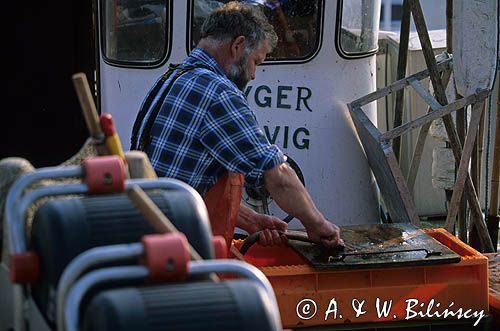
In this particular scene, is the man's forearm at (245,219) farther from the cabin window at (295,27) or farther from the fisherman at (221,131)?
the cabin window at (295,27)

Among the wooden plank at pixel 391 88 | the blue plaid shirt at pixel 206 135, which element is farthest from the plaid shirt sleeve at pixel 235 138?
the wooden plank at pixel 391 88

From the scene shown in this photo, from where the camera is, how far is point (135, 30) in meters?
5.91

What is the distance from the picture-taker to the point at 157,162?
4.09 meters

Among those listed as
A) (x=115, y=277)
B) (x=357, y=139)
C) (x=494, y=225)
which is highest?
Result: (x=115, y=277)

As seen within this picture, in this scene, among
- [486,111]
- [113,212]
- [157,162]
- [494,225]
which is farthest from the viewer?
[486,111]

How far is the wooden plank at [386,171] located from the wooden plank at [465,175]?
238mm

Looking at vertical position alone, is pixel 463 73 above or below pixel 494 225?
above

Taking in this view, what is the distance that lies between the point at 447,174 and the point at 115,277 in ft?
A: 15.8

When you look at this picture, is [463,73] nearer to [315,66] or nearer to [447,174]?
[315,66]

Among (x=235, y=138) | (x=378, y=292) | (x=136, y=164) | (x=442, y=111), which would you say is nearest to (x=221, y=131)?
(x=235, y=138)

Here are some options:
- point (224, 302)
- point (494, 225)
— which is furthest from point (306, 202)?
point (494, 225)

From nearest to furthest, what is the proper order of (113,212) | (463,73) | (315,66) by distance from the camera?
(113,212) → (463,73) → (315,66)

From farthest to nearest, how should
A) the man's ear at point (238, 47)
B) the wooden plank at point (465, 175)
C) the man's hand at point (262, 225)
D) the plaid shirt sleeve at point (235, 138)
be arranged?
the wooden plank at point (465, 175) < the man's hand at point (262, 225) < the man's ear at point (238, 47) < the plaid shirt sleeve at point (235, 138)

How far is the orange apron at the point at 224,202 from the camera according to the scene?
13.5 ft
